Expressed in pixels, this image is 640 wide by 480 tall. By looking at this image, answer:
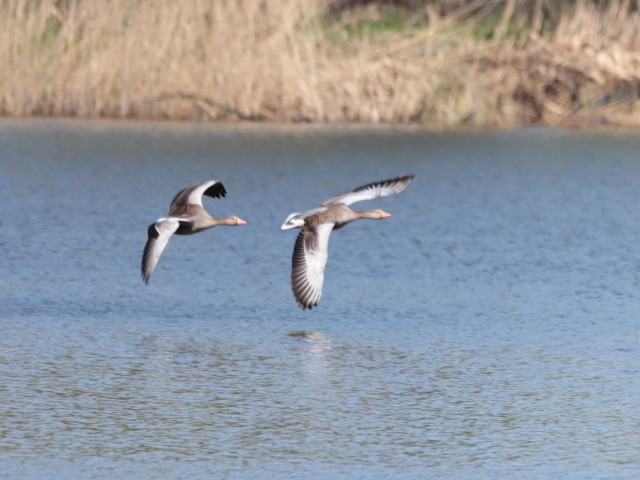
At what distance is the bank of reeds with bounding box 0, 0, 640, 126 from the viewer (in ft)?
78.9

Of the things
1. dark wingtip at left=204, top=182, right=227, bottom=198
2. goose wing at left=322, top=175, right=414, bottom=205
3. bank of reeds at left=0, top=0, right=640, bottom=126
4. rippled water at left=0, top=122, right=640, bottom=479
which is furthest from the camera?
bank of reeds at left=0, top=0, right=640, bottom=126

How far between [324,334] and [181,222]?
1427mm

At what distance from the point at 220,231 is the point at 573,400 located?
691cm

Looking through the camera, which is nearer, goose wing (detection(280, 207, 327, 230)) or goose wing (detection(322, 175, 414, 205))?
goose wing (detection(280, 207, 327, 230))

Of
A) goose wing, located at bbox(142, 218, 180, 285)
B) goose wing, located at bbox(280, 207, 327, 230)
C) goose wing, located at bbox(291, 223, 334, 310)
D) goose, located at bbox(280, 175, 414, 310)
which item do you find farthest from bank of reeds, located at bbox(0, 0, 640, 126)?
goose wing, located at bbox(291, 223, 334, 310)

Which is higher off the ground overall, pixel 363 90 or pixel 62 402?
pixel 363 90

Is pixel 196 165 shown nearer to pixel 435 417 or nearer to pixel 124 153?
pixel 124 153

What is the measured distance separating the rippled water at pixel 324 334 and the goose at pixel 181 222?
53cm

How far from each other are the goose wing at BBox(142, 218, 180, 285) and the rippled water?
0.45 meters

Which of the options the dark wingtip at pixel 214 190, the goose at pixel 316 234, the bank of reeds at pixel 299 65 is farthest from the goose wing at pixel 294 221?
the bank of reeds at pixel 299 65

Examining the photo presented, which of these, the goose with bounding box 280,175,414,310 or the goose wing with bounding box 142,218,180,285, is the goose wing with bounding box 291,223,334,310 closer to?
the goose with bounding box 280,175,414,310

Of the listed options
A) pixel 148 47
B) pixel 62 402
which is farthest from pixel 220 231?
pixel 148 47

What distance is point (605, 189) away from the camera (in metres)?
19.4

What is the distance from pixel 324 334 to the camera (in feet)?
35.4
